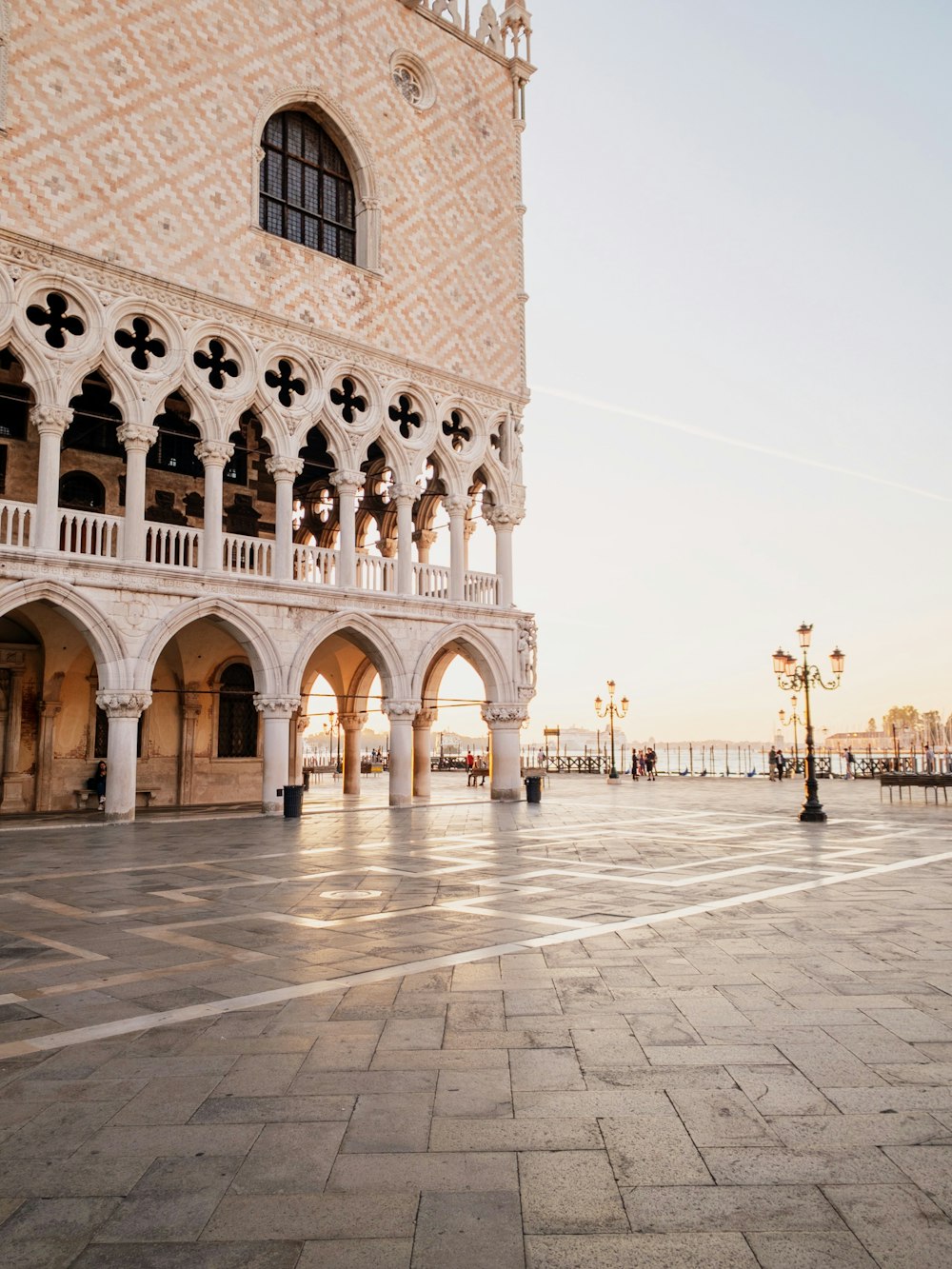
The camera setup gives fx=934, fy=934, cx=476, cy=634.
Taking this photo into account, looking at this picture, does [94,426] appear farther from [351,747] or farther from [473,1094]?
[473,1094]

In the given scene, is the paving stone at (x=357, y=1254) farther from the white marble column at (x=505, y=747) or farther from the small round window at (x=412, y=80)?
the small round window at (x=412, y=80)

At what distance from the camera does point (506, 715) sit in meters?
23.4

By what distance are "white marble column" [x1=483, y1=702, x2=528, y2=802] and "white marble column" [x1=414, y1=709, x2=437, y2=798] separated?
1.78 m

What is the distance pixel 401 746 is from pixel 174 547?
6684 mm

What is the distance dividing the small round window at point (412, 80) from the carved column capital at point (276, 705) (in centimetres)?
1500

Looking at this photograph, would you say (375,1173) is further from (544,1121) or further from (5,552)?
(5,552)

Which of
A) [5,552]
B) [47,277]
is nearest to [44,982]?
[5,552]

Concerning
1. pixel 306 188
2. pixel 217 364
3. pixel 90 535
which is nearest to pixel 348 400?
pixel 217 364

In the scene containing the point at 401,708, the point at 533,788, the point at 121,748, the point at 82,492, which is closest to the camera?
the point at 121,748

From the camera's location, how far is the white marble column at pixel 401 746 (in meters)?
21.0

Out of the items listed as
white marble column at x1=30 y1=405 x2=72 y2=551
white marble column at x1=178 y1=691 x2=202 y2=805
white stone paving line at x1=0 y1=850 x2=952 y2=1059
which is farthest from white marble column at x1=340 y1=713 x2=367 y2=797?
white stone paving line at x1=0 y1=850 x2=952 y2=1059

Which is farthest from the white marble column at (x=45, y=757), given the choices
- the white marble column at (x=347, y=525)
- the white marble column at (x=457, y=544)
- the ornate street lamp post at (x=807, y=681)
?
the ornate street lamp post at (x=807, y=681)

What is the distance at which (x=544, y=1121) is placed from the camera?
3.63 metres

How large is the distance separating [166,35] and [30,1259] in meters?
21.5
